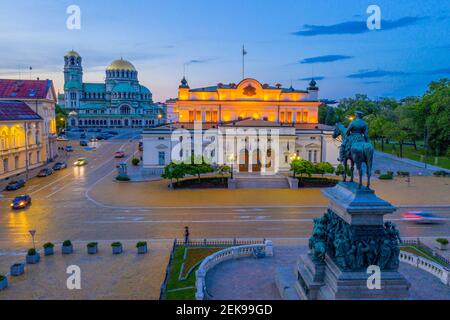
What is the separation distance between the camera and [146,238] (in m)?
29.8

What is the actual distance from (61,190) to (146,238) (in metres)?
24.0

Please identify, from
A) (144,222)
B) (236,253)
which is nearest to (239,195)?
(144,222)

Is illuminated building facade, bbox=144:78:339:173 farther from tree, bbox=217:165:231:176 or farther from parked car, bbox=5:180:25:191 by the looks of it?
parked car, bbox=5:180:25:191

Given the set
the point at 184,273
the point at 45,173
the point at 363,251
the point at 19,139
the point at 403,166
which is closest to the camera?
the point at 363,251

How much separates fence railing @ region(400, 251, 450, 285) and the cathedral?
153344mm

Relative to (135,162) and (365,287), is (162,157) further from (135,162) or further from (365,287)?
(365,287)

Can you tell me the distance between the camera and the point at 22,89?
69.9 metres

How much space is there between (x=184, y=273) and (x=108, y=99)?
6681 inches

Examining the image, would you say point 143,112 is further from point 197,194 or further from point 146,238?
point 146,238

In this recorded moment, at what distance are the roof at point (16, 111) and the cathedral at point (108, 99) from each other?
10169 cm

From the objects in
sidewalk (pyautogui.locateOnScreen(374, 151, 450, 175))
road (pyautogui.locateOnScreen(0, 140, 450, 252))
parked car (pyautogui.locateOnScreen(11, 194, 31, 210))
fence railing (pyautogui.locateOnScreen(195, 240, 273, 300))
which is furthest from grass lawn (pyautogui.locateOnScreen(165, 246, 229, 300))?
sidewalk (pyautogui.locateOnScreen(374, 151, 450, 175))

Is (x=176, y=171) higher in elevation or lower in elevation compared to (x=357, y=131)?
lower

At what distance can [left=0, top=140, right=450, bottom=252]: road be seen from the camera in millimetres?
30516
